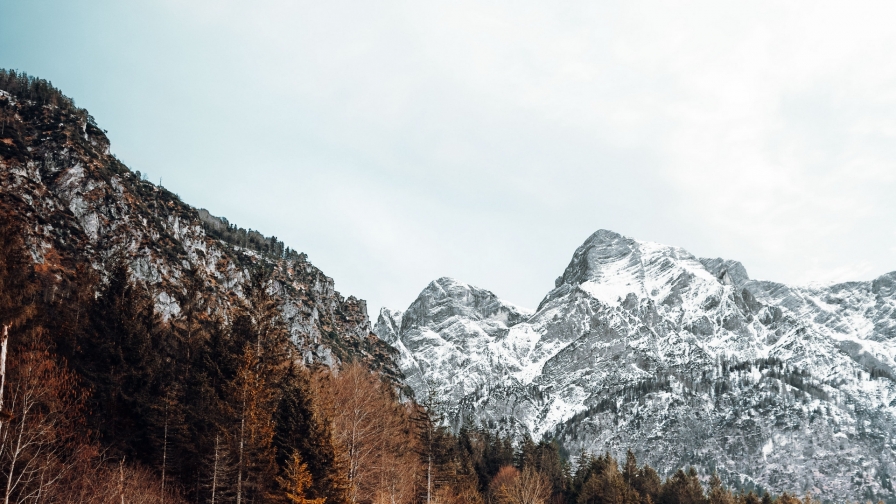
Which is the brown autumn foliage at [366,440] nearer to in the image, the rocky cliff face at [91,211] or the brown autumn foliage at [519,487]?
the brown autumn foliage at [519,487]

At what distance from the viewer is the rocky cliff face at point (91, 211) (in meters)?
88.0

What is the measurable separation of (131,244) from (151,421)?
75825mm

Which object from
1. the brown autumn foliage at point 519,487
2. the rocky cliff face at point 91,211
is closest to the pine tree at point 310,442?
the rocky cliff face at point 91,211

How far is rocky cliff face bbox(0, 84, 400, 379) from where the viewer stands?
8800 centimetres

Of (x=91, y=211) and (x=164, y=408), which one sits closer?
(x=164, y=408)

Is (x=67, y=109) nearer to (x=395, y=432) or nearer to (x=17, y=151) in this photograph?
(x=17, y=151)

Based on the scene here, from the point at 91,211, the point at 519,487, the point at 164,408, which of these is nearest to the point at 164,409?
the point at 164,408

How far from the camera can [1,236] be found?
1597 inches

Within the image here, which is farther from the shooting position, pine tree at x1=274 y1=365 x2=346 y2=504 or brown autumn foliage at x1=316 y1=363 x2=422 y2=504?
brown autumn foliage at x1=316 y1=363 x2=422 y2=504

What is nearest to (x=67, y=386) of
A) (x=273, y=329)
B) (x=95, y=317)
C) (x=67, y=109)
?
(x=95, y=317)

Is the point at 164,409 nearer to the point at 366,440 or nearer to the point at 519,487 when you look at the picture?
the point at 366,440

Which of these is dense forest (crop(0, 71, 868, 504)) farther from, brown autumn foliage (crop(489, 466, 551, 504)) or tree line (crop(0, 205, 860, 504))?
brown autumn foliage (crop(489, 466, 551, 504))

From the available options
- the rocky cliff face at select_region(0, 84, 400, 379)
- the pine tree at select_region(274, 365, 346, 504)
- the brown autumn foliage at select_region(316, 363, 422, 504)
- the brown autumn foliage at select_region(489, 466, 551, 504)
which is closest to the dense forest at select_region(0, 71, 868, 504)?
the pine tree at select_region(274, 365, 346, 504)

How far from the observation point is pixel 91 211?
10075 centimetres
